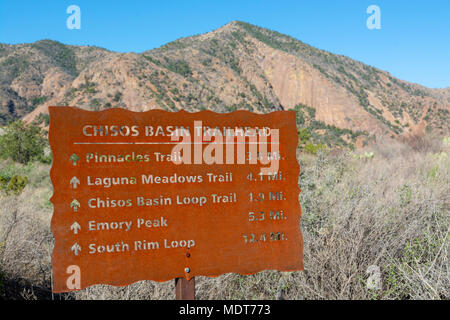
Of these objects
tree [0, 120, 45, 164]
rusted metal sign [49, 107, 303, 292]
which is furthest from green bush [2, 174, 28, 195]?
tree [0, 120, 45, 164]

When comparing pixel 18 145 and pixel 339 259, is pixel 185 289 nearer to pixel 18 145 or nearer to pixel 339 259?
pixel 339 259

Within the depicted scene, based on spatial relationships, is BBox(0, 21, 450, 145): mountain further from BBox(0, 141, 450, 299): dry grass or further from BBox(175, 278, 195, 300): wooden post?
BBox(175, 278, 195, 300): wooden post

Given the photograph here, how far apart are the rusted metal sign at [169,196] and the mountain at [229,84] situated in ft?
109

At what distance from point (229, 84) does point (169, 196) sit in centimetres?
4345

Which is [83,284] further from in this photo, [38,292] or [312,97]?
[312,97]

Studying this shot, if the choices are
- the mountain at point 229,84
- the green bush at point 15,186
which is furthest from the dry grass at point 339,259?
the mountain at point 229,84

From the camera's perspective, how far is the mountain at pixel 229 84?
126 ft

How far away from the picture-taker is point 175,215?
2.25 metres

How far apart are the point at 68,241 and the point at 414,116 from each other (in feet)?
189

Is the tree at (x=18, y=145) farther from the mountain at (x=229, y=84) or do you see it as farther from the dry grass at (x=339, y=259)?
the mountain at (x=229, y=84)

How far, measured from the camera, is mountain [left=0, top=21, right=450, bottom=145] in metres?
38.3

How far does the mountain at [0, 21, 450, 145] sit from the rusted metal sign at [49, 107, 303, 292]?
109 ft
